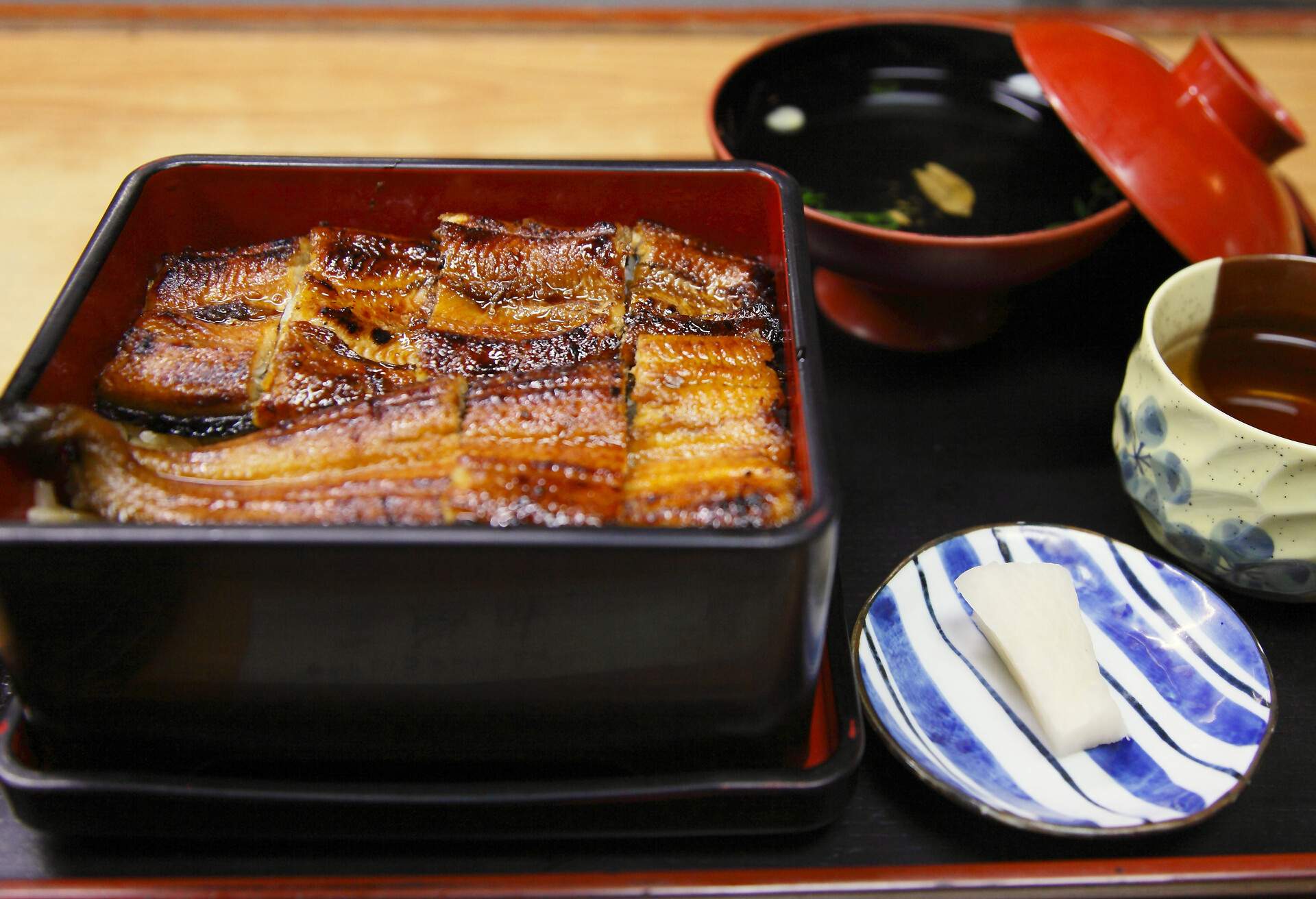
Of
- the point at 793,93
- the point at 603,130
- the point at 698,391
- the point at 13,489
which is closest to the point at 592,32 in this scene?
the point at 603,130

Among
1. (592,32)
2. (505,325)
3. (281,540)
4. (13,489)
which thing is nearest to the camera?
(281,540)

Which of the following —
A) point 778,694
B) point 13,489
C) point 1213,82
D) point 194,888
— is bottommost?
point 194,888

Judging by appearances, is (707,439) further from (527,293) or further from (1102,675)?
(1102,675)

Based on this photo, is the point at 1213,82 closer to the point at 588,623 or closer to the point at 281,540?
the point at 588,623

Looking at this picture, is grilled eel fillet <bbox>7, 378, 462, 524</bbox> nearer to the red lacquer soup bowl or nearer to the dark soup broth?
the red lacquer soup bowl

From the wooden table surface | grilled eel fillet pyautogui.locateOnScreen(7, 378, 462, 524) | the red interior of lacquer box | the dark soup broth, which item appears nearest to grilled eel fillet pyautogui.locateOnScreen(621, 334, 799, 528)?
the red interior of lacquer box

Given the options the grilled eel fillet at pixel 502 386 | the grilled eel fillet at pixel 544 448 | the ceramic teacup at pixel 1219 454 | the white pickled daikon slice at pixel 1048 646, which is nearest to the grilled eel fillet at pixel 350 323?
the grilled eel fillet at pixel 502 386
